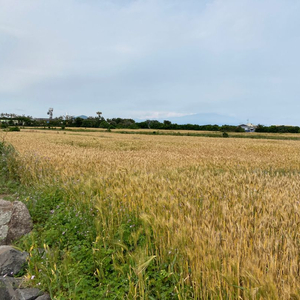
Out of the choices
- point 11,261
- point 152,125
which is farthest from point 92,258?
point 152,125

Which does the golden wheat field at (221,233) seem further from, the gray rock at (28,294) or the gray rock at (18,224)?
the gray rock at (28,294)

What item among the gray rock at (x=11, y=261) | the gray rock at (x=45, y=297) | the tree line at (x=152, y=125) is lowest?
the gray rock at (x=45, y=297)

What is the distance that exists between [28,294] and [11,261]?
28.7 inches

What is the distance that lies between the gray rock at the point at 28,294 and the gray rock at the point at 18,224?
68.3 inches

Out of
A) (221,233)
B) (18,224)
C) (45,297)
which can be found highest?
(221,233)

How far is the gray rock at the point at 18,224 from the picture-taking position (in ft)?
13.9

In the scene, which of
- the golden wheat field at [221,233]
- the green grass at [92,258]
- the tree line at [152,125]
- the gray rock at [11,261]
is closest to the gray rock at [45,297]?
the green grass at [92,258]

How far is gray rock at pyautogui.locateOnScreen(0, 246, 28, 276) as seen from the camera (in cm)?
316

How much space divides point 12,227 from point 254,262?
4.09m

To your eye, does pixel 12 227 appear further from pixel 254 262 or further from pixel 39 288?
pixel 254 262

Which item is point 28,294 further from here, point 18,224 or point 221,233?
point 221,233

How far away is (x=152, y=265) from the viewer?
2951 mm

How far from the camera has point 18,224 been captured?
14.2ft

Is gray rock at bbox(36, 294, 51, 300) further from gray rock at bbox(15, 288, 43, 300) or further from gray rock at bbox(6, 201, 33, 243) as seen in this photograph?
gray rock at bbox(6, 201, 33, 243)
